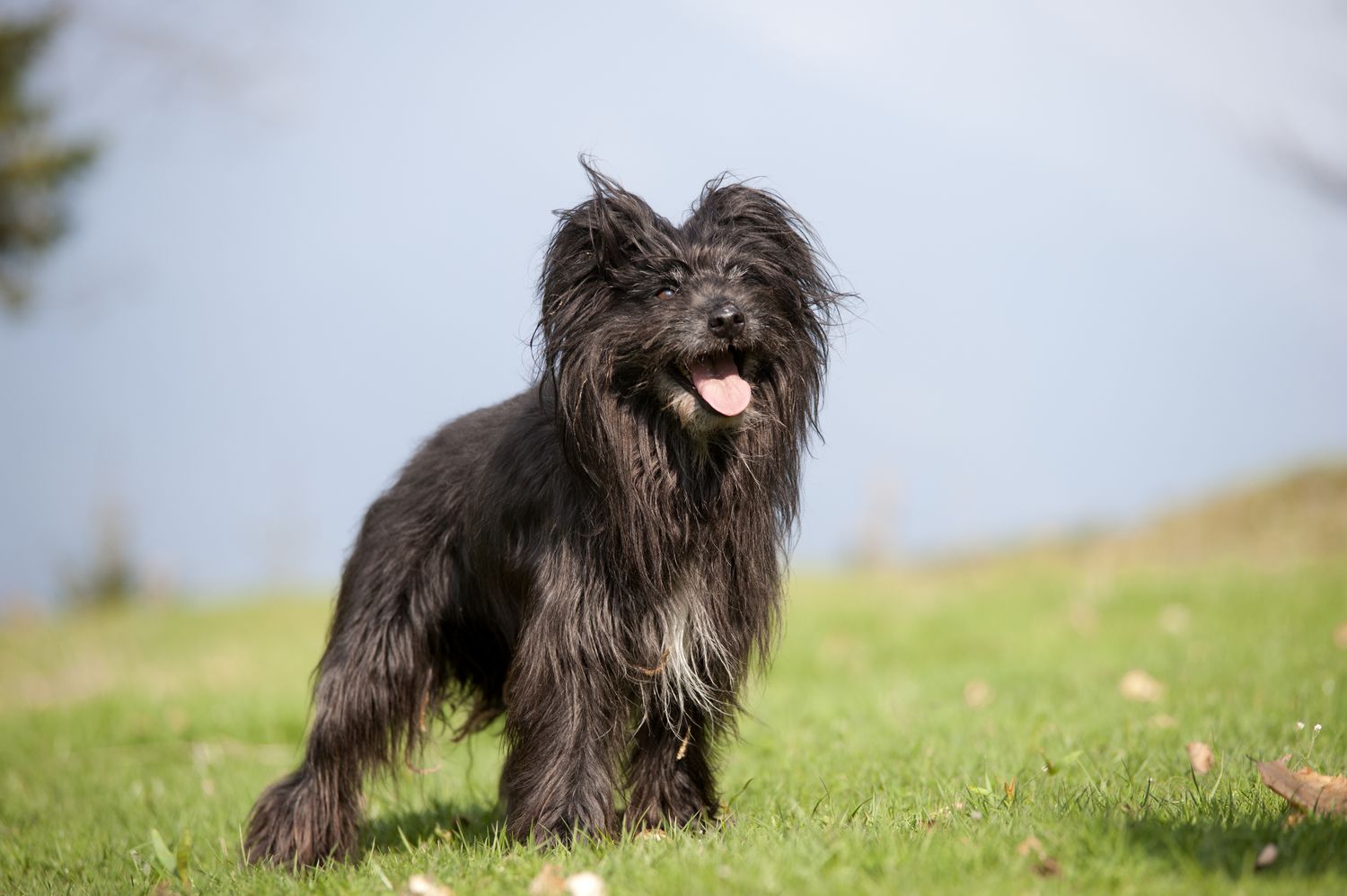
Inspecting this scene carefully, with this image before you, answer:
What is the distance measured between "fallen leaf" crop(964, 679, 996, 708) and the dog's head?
381 centimetres

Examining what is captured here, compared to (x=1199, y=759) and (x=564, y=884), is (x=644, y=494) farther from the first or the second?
(x=1199, y=759)

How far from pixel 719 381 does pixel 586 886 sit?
5.46 feet

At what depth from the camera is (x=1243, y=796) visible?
393 centimetres

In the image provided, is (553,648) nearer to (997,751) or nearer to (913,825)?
(913,825)

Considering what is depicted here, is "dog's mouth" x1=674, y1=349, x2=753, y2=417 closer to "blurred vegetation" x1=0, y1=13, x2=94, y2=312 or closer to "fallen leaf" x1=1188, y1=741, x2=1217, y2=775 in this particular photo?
"fallen leaf" x1=1188, y1=741, x2=1217, y2=775

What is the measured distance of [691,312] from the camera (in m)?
3.92

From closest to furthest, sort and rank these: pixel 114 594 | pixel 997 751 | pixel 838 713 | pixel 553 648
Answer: pixel 553 648 → pixel 997 751 → pixel 838 713 → pixel 114 594

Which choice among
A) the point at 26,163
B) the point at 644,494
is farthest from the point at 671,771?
the point at 26,163

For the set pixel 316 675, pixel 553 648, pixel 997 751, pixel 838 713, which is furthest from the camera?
pixel 838 713

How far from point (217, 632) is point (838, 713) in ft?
41.9

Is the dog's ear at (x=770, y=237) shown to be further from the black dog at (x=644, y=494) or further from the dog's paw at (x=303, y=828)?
the dog's paw at (x=303, y=828)

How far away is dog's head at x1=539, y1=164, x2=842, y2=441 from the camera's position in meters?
3.94

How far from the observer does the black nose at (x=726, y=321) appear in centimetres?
388

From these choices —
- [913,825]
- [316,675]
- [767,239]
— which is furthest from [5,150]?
[913,825]
